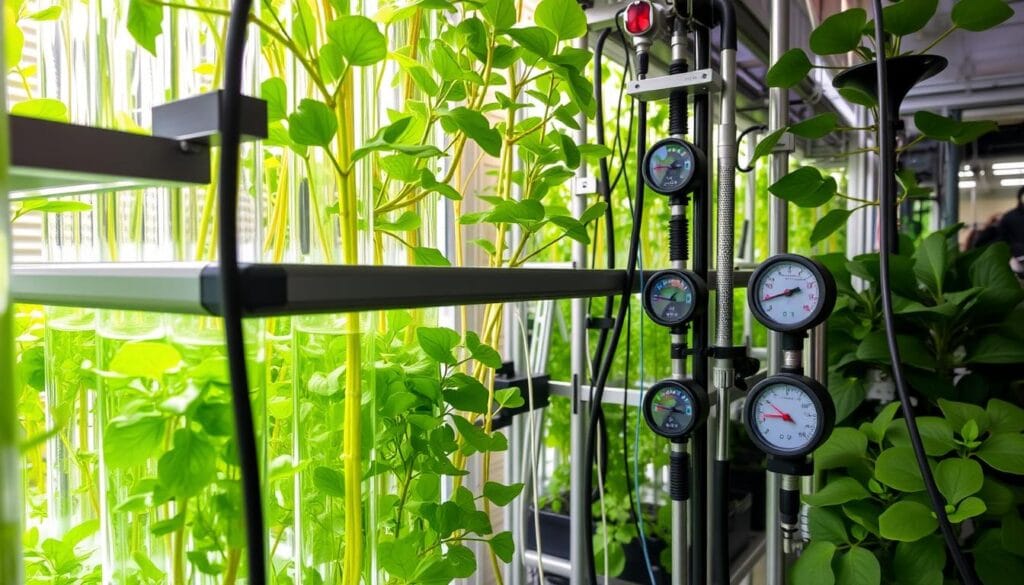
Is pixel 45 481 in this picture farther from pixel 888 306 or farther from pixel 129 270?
pixel 888 306

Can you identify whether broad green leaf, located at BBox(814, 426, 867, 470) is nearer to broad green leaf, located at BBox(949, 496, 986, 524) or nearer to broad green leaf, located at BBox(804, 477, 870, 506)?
broad green leaf, located at BBox(804, 477, 870, 506)

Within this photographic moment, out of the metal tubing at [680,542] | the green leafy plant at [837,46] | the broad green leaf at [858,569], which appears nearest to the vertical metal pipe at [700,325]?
the metal tubing at [680,542]

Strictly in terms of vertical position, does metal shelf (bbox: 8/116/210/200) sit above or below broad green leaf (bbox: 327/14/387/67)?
below

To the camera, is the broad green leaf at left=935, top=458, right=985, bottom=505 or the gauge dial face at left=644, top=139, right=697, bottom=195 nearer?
the gauge dial face at left=644, top=139, right=697, bottom=195

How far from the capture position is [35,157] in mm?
367

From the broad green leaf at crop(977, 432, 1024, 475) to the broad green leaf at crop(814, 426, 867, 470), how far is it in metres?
0.17

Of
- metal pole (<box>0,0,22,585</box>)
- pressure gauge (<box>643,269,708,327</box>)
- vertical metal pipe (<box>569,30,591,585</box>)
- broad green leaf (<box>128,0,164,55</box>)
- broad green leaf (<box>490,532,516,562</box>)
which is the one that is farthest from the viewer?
vertical metal pipe (<box>569,30,591,585</box>)

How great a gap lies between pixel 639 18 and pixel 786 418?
1.89ft

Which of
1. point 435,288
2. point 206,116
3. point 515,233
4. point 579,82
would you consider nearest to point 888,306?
point 579,82

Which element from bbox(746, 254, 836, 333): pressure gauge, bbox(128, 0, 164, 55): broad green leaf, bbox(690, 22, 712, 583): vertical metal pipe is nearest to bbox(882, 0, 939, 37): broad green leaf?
bbox(690, 22, 712, 583): vertical metal pipe

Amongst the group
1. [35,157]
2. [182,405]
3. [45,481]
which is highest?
[35,157]

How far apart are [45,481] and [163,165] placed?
0.45 metres

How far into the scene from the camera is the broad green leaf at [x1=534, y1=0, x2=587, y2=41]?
2.64 feet

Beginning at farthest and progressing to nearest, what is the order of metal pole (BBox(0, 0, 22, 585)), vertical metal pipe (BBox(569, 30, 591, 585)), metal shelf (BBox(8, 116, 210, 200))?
vertical metal pipe (BBox(569, 30, 591, 585)) < metal shelf (BBox(8, 116, 210, 200)) < metal pole (BBox(0, 0, 22, 585))
